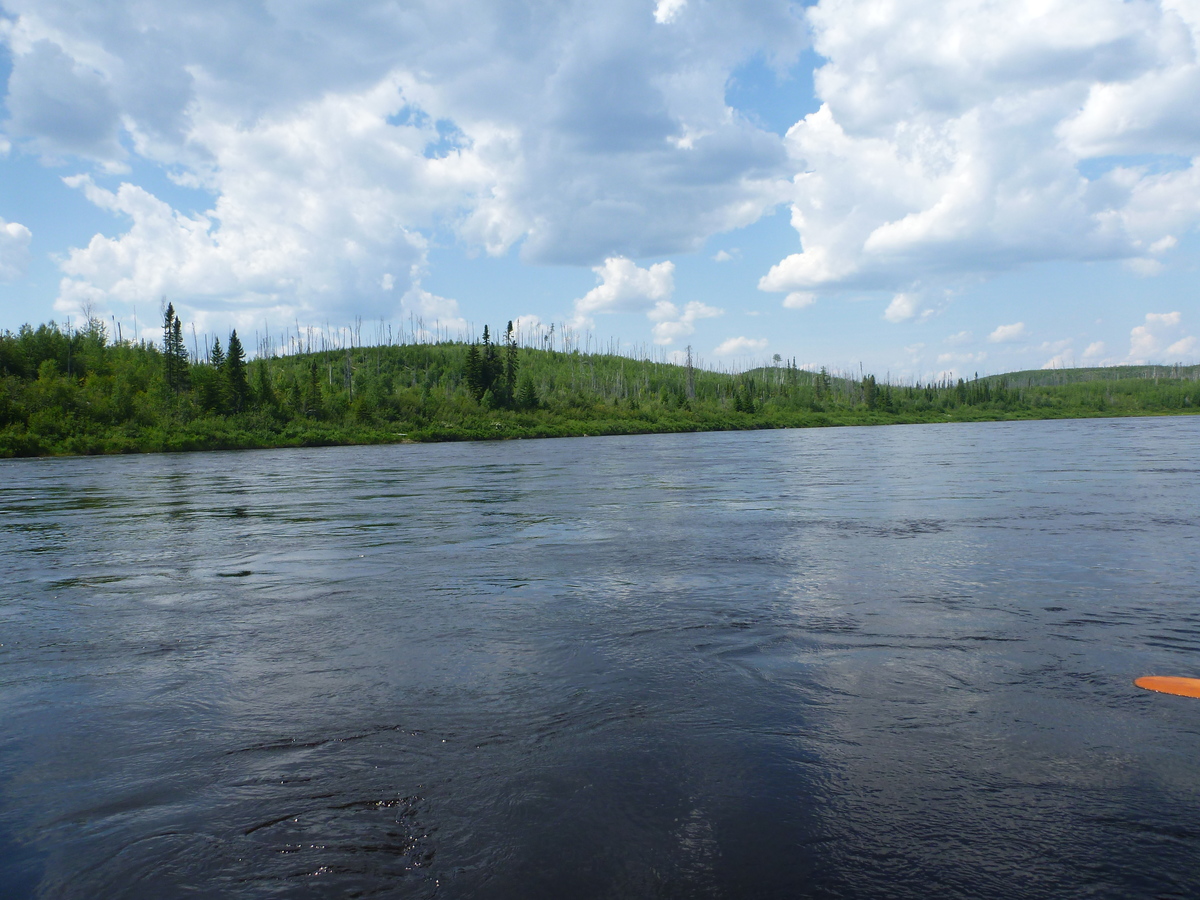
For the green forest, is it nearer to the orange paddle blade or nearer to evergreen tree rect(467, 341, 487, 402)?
evergreen tree rect(467, 341, 487, 402)

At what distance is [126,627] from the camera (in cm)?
911

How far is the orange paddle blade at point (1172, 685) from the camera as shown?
20.4 ft

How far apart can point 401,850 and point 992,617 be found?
7.14 m

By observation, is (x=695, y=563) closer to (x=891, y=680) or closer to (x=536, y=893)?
(x=891, y=680)

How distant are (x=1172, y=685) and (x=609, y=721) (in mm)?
4673

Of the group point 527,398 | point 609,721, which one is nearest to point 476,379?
point 527,398

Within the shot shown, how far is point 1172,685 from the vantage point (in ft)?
20.8

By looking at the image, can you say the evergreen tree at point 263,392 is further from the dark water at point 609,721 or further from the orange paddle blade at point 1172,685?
the orange paddle blade at point 1172,685

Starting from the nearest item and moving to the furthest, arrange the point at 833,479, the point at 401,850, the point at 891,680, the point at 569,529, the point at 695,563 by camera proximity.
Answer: the point at 401,850 → the point at 891,680 → the point at 695,563 → the point at 569,529 → the point at 833,479

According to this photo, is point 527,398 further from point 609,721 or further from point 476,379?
point 609,721

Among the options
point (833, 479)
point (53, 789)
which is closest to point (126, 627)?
point (53, 789)

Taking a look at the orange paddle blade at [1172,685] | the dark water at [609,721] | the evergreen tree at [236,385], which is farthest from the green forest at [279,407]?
the orange paddle blade at [1172,685]

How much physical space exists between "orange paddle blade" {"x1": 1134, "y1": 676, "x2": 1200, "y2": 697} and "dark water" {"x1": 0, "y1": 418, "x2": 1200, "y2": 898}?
0.12 metres

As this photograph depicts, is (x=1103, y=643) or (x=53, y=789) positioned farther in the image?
(x=1103, y=643)
